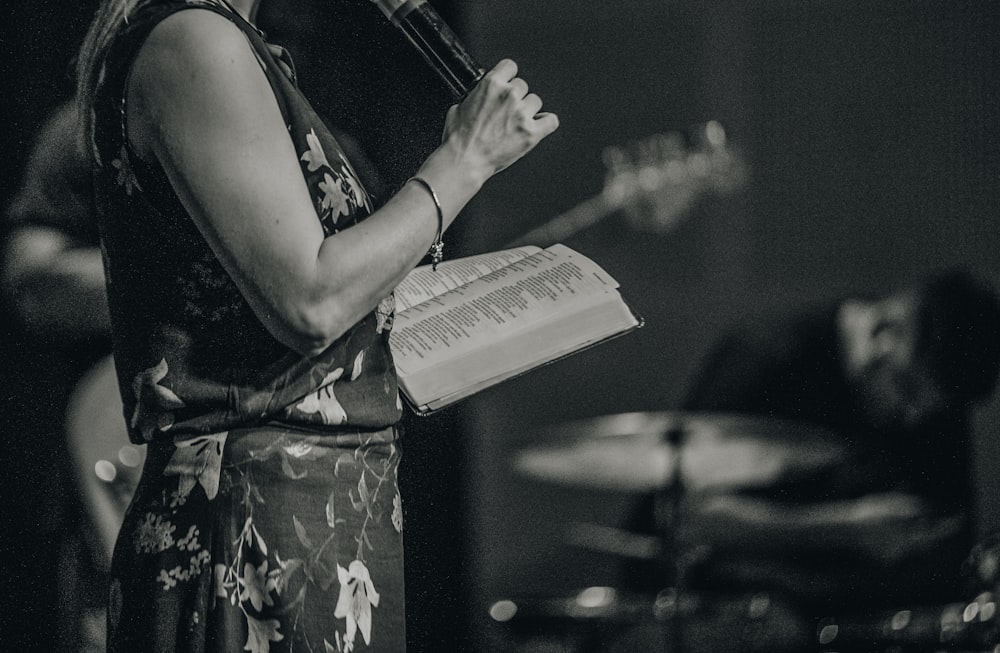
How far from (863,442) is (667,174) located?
1.63 feet

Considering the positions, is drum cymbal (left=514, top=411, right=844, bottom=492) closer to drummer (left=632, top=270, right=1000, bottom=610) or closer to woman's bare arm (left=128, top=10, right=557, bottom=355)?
drummer (left=632, top=270, right=1000, bottom=610)

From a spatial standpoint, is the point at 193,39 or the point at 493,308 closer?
the point at 193,39

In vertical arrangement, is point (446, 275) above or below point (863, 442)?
above

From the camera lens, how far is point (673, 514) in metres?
1.43

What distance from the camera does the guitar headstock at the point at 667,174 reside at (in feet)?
4.94

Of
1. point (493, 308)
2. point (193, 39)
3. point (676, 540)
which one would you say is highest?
point (193, 39)

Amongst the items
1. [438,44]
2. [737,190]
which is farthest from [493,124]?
[737,190]

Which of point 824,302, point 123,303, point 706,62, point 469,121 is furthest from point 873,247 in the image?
point 123,303

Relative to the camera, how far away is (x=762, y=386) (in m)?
1.53

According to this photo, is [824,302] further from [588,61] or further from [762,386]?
[588,61]

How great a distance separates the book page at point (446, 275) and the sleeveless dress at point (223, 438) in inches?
8.3

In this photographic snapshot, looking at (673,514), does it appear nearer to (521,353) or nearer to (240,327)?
(521,353)

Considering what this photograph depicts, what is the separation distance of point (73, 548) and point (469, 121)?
66cm

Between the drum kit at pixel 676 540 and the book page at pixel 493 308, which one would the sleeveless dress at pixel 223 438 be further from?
the drum kit at pixel 676 540
